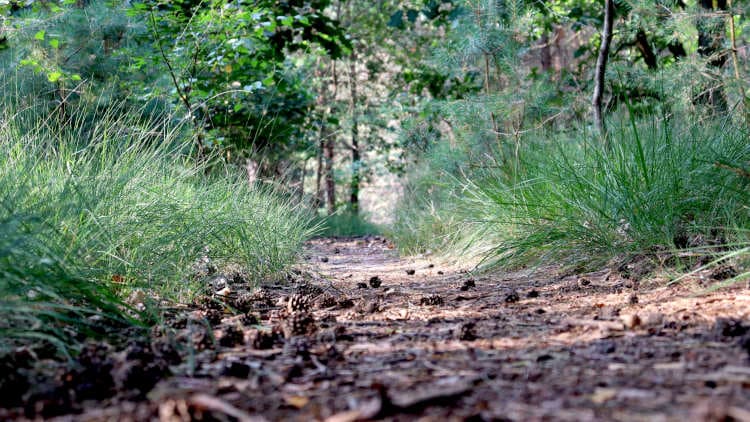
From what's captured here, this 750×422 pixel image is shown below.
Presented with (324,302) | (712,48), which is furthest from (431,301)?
(712,48)

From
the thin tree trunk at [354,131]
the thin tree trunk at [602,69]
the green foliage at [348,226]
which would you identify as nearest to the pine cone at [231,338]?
the thin tree trunk at [602,69]

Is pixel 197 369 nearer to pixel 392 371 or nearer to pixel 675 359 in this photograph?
pixel 392 371

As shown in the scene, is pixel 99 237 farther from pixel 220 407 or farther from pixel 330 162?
pixel 330 162

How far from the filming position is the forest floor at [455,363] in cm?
121

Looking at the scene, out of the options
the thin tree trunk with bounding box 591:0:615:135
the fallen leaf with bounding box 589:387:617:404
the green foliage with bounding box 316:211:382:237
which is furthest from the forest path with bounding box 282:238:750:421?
the green foliage with bounding box 316:211:382:237

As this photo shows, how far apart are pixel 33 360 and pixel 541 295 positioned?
1.96 meters

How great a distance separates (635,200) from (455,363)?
5.87 feet

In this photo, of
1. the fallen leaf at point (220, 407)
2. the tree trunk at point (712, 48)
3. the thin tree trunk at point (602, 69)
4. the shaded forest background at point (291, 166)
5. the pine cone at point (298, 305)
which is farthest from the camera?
the tree trunk at point (712, 48)

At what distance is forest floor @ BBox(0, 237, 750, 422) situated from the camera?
3.98ft

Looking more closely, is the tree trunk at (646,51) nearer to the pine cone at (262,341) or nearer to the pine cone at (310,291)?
the pine cone at (310,291)

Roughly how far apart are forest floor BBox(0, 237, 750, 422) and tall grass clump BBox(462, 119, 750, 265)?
34 cm

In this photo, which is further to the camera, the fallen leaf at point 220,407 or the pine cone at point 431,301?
the pine cone at point 431,301

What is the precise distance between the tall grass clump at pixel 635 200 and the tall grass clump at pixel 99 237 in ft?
4.80

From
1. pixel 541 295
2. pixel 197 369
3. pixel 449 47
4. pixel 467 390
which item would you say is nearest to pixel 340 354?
pixel 197 369
